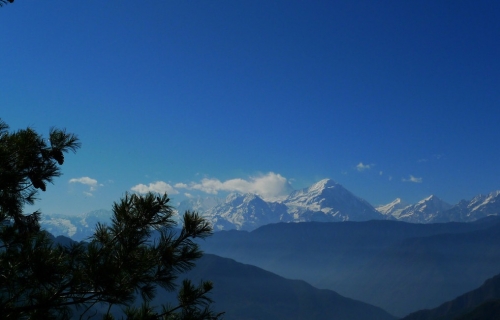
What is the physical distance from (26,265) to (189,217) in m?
2.69

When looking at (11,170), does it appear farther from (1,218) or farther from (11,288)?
(11,288)

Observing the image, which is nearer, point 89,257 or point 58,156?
point 89,257

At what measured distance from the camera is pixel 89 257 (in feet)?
20.8

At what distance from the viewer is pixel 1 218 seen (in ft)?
22.7

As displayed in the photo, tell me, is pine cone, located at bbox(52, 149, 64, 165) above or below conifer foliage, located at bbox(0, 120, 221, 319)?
above

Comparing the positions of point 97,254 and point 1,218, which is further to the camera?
point 1,218

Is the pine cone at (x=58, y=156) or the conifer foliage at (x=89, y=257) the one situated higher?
the pine cone at (x=58, y=156)

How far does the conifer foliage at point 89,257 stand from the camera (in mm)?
6359

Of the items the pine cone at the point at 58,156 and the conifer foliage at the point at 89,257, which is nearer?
the conifer foliage at the point at 89,257

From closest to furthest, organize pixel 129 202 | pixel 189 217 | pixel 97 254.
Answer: pixel 97 254, pixel 129 202, pixel 189 217

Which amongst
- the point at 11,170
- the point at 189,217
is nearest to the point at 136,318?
the point at 189,217

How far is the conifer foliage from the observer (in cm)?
636

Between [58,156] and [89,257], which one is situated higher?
[58,156]

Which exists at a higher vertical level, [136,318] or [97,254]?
[97,254]
